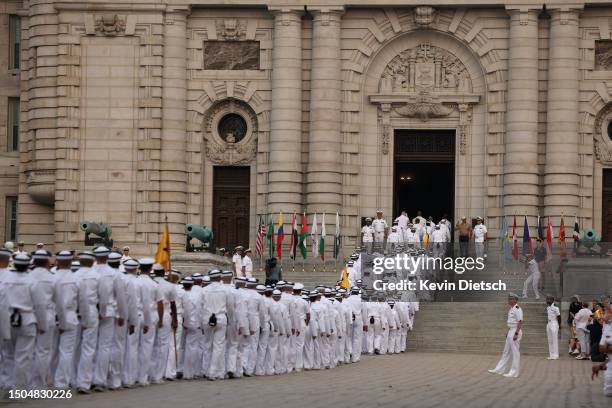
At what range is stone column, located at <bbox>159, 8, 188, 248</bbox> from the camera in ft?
204

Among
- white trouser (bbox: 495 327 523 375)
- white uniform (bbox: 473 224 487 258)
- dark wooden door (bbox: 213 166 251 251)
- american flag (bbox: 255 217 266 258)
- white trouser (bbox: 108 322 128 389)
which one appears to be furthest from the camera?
dark wooden door (bbox: 213 166 251 251)

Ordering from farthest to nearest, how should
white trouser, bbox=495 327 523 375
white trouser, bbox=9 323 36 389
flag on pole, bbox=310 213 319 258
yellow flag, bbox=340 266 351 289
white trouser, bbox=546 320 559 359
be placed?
flag on pole, bbox=310 213 319 258 < yellow flag, bbox=340 266 351 289 < white trouser, bbox=546 320 559 359 < white trouser, bbox=495 327 523 375 < white trouser, bbox=9 323 36 389

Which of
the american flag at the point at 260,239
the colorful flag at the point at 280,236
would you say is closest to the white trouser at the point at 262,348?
the american flag at the point at 260,239

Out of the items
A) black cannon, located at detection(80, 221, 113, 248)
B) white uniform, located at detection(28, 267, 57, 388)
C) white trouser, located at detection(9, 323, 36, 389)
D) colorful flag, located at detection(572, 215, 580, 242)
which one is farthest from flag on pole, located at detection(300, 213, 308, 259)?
white trouser, located at detection(9, 323, 36, 389)

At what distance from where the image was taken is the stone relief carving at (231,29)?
207 feet

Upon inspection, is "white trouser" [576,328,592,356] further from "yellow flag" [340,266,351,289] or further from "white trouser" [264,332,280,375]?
"white trouser" [264,332,280,375]

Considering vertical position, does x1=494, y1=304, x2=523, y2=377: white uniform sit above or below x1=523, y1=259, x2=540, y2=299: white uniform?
below

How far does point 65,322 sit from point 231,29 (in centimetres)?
3492

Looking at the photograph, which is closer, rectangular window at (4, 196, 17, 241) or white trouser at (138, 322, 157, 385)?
white trouser at (138, 322, 157, 385)

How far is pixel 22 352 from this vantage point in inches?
1110

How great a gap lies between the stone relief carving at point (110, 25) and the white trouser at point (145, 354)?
31.8 meters

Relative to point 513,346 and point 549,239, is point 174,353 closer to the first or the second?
point 513,346

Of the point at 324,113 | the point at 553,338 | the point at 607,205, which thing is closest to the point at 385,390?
the point at 553,338

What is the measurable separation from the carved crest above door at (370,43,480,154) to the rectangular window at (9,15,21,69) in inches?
629
